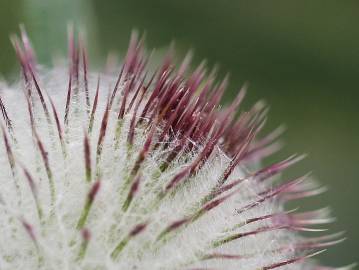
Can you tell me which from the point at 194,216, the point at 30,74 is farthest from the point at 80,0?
the point at 194,216

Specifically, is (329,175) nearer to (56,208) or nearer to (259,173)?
(259,173)

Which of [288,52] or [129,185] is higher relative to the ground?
[129,185]

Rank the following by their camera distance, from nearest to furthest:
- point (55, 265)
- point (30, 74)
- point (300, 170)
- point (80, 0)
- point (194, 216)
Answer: point (55, 265) < point (194, 216) < point (30, 74) < point (80, 0) < point (300, 170)

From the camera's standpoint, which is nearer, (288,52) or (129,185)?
(129,185)

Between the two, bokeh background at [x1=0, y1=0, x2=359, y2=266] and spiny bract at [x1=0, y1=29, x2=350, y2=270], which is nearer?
spiny bract at [x1=0, y1=29, x2=350, y2=270]

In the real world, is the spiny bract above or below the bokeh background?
above
